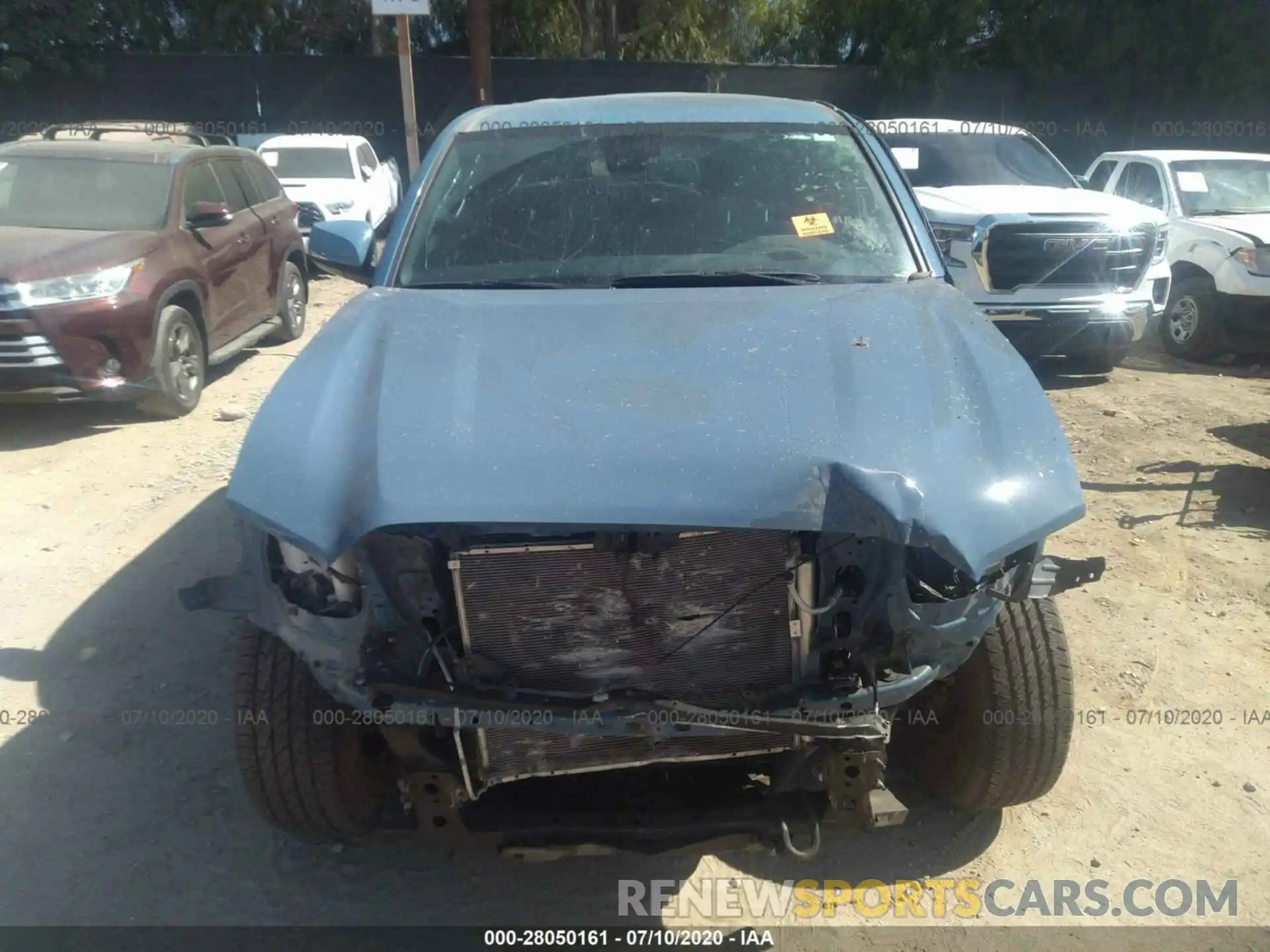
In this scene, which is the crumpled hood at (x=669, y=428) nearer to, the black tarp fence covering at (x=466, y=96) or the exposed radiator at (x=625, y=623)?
the exposed radiator at (x=625, y=623)

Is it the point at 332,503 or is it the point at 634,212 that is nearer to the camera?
the point at 332,503

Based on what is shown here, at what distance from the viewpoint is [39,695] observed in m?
3.56

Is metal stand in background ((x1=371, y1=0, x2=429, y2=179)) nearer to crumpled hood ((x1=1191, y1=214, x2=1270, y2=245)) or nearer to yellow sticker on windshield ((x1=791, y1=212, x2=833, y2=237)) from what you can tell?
yellow sticker on windshield ((x1=791, y1=212, x2=833, y2=237))

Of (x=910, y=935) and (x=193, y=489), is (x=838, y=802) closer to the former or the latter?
(x=910, y=935)

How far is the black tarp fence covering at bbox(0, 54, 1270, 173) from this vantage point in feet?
58.0

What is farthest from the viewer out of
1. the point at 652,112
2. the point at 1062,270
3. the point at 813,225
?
the point at 1062,270

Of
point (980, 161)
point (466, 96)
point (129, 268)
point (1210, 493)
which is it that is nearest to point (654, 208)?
point (1210, 493)

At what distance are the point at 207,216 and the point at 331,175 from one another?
22.8 ft

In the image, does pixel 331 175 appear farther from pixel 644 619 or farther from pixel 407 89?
pixel 644 619

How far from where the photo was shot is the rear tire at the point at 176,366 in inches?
245

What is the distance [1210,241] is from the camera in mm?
8406

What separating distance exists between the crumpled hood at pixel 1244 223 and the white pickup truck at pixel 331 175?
9.17 metres

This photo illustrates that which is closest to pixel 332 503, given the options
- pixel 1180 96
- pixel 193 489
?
pixel 193 489

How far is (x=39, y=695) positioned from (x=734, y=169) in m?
3.07
